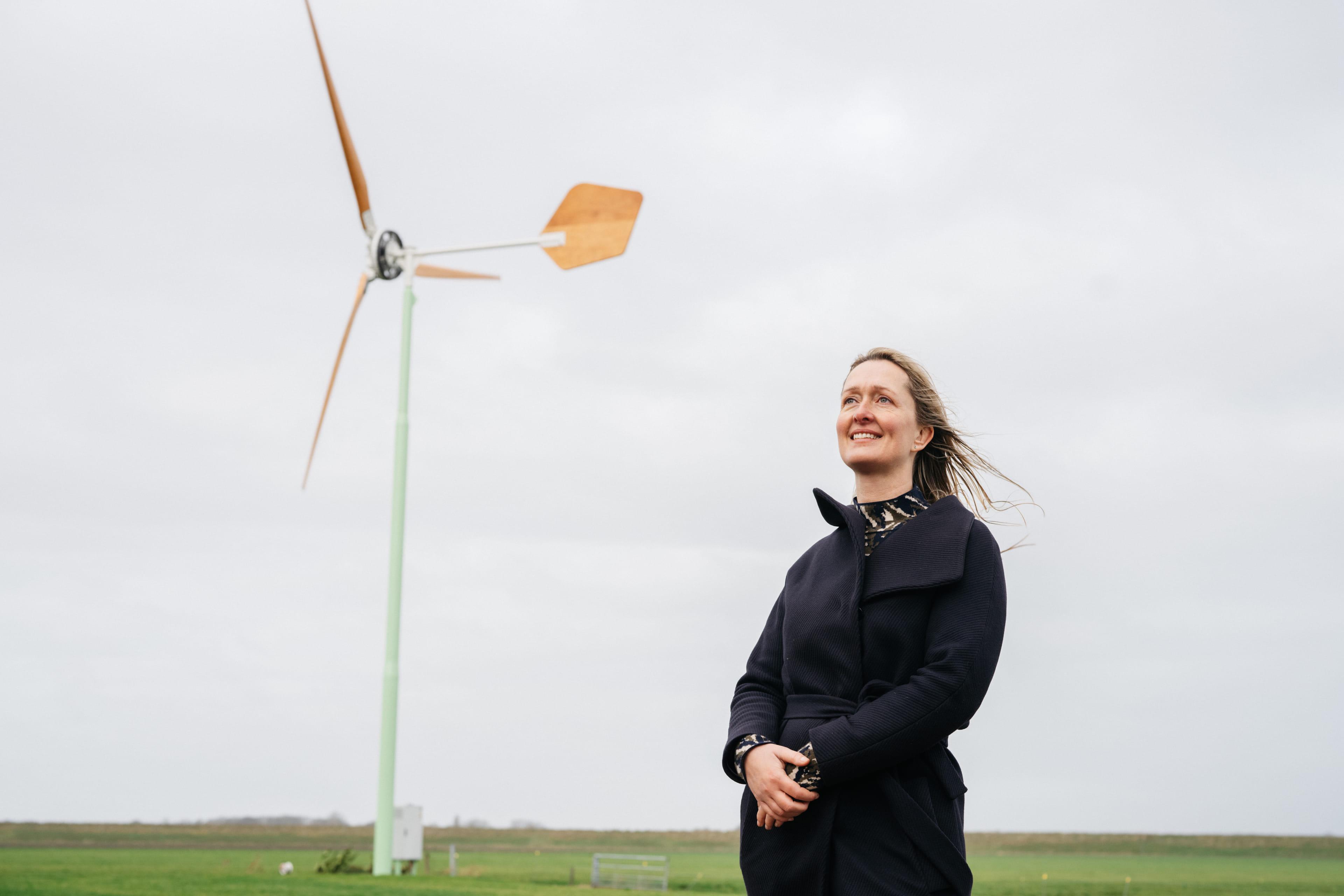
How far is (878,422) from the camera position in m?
3.12

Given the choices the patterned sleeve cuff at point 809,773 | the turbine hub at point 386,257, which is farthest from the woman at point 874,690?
the turbine hub at point 386,257

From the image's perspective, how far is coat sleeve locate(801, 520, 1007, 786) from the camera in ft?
8.72

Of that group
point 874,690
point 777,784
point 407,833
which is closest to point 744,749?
point 777,784

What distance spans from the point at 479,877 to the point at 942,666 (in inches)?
772

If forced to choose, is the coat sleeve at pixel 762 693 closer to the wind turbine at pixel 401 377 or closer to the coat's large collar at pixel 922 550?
the coat's large collar at pixel 922 550

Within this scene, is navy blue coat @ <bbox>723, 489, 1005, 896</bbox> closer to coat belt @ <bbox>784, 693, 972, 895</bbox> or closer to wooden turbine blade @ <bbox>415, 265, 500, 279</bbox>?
coat belt @ <bbox>784, 693, 972, 895</bbox>

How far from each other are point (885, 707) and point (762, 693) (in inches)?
21.2

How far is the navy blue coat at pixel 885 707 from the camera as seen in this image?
2.68m

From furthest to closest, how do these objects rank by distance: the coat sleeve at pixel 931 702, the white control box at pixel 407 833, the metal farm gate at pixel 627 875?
the metal farm gate at pixel 627 875 < the white control box at pixel 407 833 < the coat sleeve at pixel 931 702

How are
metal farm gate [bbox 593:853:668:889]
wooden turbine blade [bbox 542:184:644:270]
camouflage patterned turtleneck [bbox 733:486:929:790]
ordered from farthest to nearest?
metal farm gate [bbox 593:853:668:889], wooden turbine blade [bbox 542:184:644:270], camouflage patterned turtleneck [bbox 733:486:929:790]

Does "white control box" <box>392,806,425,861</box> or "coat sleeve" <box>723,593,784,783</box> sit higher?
"coat sleeve" <box>723,593,784,783</box>

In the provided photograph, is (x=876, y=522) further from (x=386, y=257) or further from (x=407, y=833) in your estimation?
(x=407, y=833)

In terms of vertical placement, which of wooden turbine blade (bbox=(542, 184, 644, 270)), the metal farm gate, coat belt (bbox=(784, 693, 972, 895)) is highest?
wooden turbine blade (bbox=(542, 184, 644, 270))

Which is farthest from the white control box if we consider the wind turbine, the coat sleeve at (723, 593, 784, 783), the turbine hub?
the coat sleeve at (723, 593, 784, 783)
